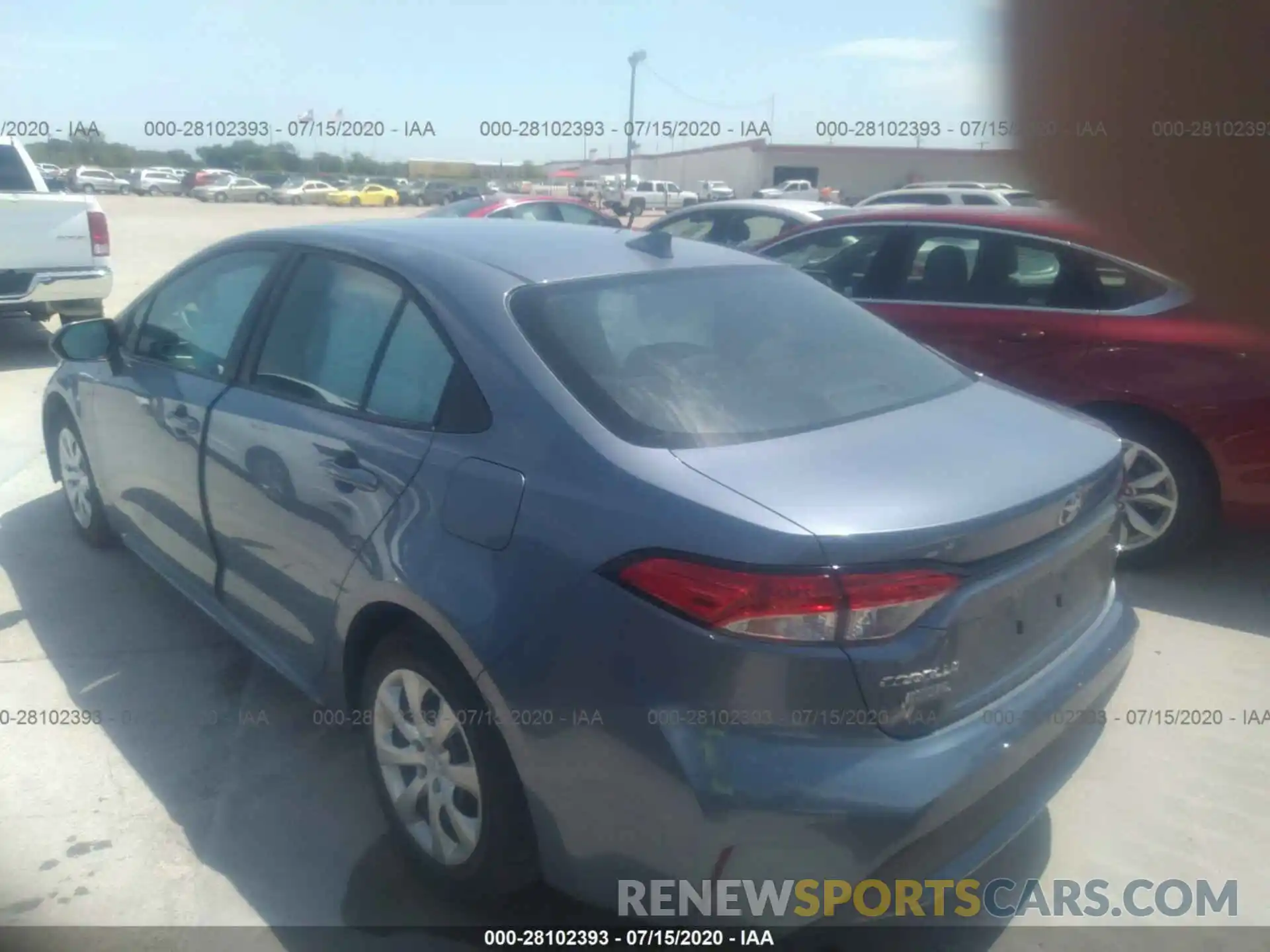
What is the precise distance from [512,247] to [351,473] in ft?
2.70

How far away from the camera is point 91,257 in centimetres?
903

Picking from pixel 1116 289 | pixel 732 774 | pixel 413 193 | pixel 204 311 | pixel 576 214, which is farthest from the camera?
pixel 413 193

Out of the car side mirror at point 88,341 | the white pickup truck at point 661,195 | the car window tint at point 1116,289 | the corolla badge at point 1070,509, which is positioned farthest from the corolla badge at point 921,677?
the white pickup truck at point 661,195

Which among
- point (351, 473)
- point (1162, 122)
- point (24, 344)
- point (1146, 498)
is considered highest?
point (1162, 122)

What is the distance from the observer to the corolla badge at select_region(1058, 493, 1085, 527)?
7.86 feet

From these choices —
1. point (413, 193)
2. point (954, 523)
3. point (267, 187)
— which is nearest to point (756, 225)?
point (954, 523)

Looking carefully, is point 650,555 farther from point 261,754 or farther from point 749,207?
point 749,207

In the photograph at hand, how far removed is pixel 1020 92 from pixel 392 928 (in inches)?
96.7

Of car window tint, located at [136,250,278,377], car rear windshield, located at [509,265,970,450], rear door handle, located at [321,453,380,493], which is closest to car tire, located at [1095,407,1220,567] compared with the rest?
car rear windshield, located at [509,265,970,450]

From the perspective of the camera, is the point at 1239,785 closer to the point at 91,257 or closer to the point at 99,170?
the point at 91,257

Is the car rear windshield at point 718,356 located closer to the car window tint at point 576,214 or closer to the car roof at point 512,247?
the car roof at point 512,247

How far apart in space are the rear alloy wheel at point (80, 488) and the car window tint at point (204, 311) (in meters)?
0.87

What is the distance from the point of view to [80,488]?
4840 mm

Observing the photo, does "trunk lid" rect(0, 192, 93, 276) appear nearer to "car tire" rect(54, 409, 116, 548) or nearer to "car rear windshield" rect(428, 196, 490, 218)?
"car rear windshield" rect(428, 196, 490, 218)
